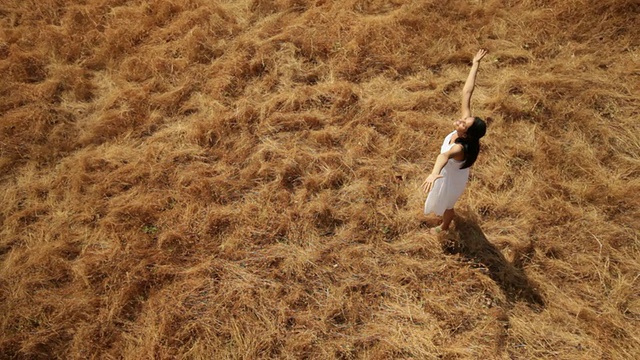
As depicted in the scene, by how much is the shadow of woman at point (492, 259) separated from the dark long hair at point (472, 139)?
931mm

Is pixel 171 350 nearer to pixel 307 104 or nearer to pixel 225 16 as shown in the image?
pixel 307 104

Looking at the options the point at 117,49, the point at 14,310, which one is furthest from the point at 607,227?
the point at 117,49

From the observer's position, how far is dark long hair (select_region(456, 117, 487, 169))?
2783 millimetres

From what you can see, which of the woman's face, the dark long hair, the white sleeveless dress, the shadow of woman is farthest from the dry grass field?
the woman's face

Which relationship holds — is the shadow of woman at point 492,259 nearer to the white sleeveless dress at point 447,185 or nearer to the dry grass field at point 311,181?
the dry grass field at point 311,181

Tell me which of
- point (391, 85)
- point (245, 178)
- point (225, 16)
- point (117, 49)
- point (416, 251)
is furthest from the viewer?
point (225, 16)

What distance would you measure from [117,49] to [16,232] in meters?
2.66

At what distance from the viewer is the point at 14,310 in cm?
324

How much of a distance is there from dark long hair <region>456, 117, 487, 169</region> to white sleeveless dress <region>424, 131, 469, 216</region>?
0.25 feet

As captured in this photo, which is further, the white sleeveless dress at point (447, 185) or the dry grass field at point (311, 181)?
the dry grass field at point (311, 181)

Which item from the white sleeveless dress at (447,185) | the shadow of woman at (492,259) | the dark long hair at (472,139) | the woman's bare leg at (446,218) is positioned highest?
the dark long hair at (472,139)

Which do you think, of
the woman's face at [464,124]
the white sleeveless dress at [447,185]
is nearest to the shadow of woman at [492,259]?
the white sleeveless dress at [447,185]

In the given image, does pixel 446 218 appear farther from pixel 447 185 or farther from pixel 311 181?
pixel 311 181

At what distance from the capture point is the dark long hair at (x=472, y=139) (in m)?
2.78
